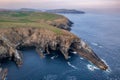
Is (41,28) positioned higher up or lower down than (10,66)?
higher up

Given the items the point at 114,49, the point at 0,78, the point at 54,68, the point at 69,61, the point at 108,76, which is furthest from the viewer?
the point at 114,49

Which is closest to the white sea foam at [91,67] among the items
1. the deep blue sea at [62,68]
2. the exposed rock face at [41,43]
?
the deep blue sea at [62,68]

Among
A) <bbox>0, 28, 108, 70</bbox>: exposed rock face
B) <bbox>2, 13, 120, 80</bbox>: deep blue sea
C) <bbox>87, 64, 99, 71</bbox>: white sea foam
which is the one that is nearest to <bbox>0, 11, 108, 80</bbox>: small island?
<bbox>0, 28, 108, 70</bbox>: exposed rock face

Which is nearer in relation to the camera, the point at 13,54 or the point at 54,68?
the point at 54,68

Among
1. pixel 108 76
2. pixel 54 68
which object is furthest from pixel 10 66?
pixel 108 76

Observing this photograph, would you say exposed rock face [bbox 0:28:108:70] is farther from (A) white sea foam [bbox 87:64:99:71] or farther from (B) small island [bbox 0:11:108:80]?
(A) white sea foam [bbox 87:64:99:71]

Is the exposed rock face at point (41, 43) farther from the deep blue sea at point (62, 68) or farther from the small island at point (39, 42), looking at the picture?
the deep blue sea at point (62, 68)

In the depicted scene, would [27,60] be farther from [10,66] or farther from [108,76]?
[108,76]

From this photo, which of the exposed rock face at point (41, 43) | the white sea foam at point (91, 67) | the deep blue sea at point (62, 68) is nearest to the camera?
the deep blue sea at point (62, 68)
